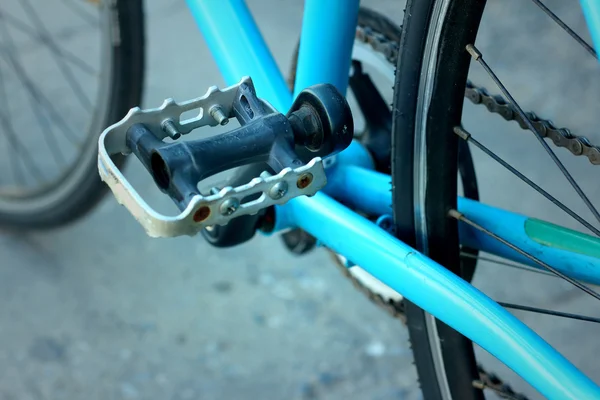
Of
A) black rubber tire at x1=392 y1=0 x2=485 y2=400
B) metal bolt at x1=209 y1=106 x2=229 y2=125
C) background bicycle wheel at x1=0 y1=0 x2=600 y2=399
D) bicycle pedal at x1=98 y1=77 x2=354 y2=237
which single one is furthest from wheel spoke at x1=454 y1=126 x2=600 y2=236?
background bicycle wheel at x1=0 y1=0 x2=600 y2=399

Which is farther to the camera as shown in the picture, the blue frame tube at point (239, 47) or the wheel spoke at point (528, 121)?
the blue frame tube at point (239, 47)

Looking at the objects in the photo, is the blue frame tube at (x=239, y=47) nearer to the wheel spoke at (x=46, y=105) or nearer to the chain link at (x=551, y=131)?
the chain link at (x=551, y=131)

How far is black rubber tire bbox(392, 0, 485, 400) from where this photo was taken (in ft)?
2.24

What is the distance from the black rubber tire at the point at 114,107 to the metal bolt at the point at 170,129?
54cm

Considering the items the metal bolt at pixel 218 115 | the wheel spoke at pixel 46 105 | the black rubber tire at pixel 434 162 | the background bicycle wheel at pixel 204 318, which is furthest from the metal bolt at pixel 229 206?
the wheel spoke at pixel 46 105

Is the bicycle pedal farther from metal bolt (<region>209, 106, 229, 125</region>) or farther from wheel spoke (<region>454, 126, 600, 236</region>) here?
wheel spoke (<region>454, 126, 600, 236</region>)

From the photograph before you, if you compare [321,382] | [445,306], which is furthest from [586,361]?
[445,306]

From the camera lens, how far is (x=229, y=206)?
58 cm

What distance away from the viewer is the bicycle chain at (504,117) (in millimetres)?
709

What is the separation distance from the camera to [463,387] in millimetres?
818

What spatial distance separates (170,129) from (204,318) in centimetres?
79

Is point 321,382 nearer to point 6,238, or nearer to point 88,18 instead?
point 6,238

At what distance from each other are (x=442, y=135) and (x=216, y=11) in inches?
12.6

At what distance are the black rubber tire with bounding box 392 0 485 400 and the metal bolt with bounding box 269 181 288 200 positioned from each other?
0.58ft
